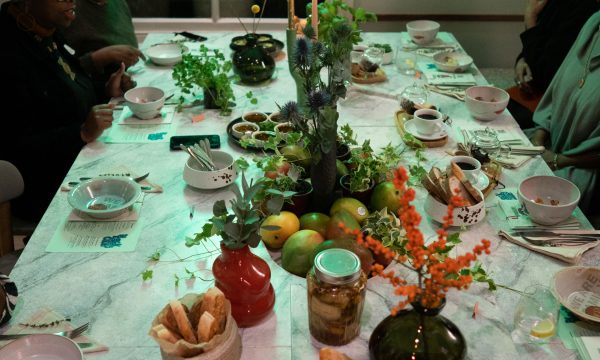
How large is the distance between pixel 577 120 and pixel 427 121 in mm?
656

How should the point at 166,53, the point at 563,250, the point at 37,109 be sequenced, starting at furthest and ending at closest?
the point at 166,53 → the point at 37,109 → the point at 563,250

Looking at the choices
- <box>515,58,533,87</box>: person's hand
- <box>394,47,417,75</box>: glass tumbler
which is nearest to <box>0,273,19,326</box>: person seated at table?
<box>394,47,417,75</box>: glass tumbler

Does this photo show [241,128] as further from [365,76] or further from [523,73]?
[523,73]

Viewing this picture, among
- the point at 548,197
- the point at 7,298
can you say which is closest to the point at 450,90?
the point at 548,197

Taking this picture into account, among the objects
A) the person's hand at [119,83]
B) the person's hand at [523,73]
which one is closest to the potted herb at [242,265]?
the person's hand at [119,83]

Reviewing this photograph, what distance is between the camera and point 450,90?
2.47 metres

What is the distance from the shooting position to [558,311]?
1264 millimetres

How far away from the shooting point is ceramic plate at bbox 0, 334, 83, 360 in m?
1.19

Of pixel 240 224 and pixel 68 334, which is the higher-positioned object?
pixel 240 224

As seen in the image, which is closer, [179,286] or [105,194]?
[179,286]

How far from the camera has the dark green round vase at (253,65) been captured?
2.53 m

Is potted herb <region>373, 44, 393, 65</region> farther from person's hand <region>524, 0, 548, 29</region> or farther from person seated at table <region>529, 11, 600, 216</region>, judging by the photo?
person's hand <region>524, 0, 548, 29</region>

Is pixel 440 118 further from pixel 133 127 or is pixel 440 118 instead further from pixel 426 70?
pixel 133 127

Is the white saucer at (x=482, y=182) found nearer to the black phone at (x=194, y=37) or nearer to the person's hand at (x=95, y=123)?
the person's hand at (x=95, y=123)
